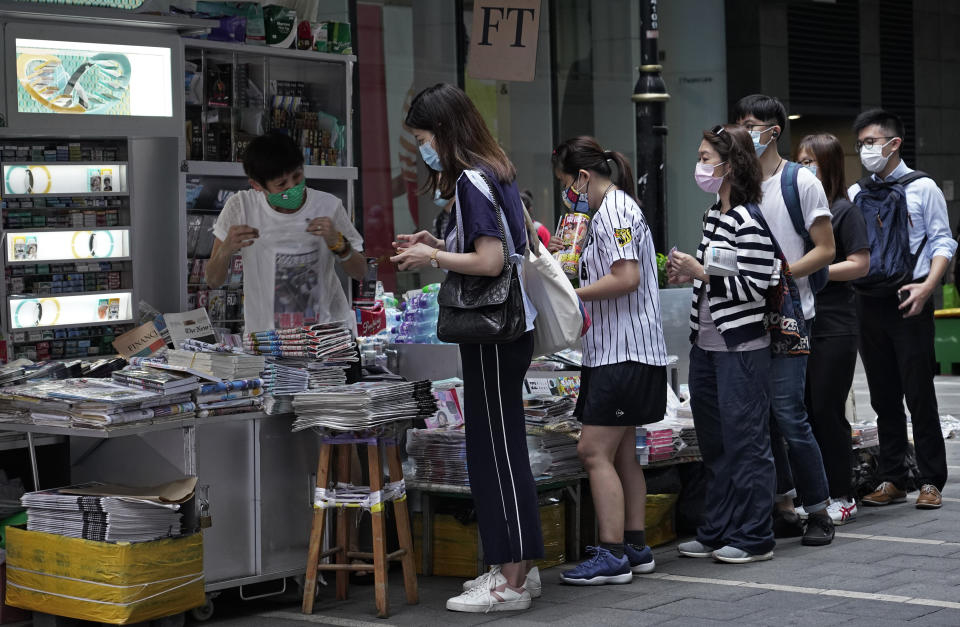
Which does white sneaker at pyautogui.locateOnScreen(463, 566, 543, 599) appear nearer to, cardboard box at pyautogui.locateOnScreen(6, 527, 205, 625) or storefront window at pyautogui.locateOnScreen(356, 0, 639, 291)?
cardboard box at pyautogui.locateOnScreen(6, 527, 205, 625)

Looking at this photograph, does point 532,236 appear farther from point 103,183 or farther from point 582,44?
Answer: point 582,44

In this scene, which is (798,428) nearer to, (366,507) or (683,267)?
(683,267)

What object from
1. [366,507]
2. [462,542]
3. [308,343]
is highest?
[308,343]

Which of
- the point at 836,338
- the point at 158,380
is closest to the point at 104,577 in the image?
the point at 158,380

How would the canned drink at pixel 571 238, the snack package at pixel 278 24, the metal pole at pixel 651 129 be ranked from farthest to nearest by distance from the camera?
1. the metal pole at pixel 651 129
2. the snack package at pixel 278 24
3. the canned drink at pixel 571 238

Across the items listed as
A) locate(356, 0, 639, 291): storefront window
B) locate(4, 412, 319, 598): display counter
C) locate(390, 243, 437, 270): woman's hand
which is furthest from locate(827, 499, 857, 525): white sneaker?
locate(356, 0, 639, 291): storefront window

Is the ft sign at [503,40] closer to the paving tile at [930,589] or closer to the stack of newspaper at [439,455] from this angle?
the stack of newspaper at [439,455]

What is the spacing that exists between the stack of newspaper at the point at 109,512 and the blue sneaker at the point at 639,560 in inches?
78.5

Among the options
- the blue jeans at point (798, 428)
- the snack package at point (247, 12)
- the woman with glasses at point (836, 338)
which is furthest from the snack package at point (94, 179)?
the woman with glasses at point (836, 338)

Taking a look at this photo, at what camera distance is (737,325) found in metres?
6.04

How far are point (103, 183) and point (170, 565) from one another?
2532mm

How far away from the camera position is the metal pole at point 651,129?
10.8 m

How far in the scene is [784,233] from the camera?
21.4 ft

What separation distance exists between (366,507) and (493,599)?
0.63 m
